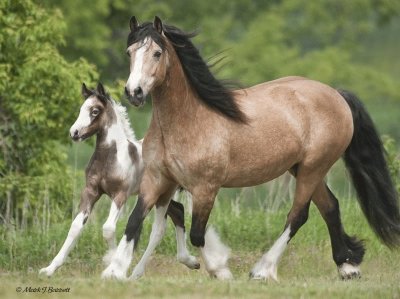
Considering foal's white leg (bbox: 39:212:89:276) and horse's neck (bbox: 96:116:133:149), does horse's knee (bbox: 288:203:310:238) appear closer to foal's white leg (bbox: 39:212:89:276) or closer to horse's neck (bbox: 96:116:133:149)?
horse's neck (bbox: 96:116:133:149)

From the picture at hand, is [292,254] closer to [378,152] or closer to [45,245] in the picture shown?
[378,152]

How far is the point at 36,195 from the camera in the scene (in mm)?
13531

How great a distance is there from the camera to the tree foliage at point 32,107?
13.3 m

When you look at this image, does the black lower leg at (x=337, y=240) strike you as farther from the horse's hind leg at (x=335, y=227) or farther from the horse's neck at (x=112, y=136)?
the horse's neck at (x=112, y=136)

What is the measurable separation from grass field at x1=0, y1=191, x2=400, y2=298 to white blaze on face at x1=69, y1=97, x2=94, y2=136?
142 centimetres

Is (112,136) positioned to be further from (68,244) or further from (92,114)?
(68,244)

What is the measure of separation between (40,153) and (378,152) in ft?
14.6

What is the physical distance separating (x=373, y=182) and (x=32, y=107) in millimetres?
4281

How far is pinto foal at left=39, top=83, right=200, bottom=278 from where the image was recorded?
34.0ft

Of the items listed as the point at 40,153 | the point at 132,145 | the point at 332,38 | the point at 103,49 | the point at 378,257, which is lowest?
the point at 332,38

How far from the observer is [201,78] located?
9.80m

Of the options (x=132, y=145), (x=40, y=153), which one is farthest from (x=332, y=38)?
(x=132, y=145)

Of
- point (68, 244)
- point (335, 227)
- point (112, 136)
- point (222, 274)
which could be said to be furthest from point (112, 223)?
point (335, 227)

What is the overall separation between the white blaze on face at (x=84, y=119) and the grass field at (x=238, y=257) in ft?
4.67
